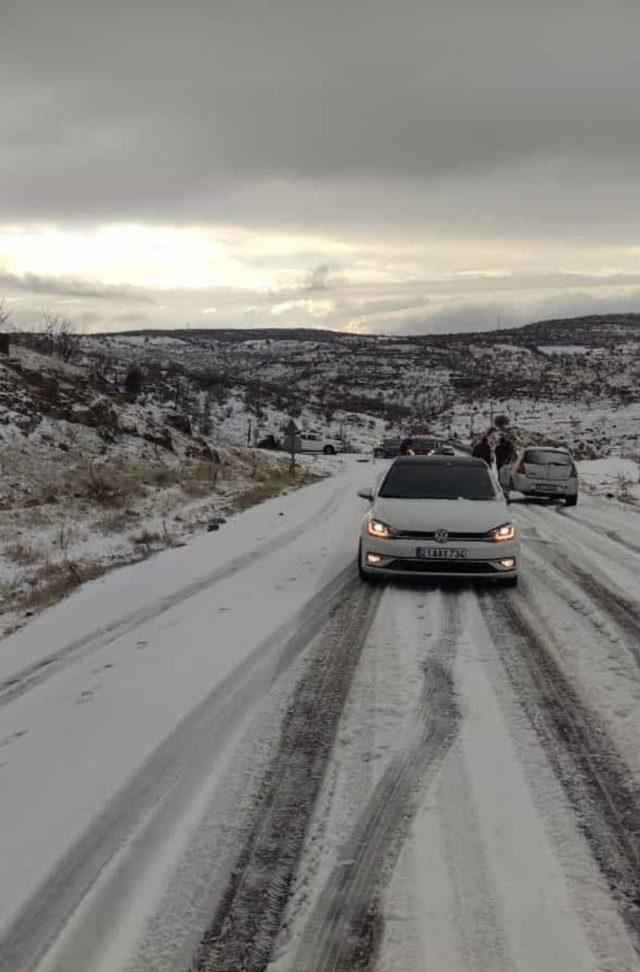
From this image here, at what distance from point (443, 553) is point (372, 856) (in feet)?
16.9

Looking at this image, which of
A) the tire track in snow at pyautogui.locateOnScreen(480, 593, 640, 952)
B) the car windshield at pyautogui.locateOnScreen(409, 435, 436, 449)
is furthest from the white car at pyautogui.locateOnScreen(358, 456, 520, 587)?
the car windshield at pyautogui.locateOnScreen(409, 435, 436, 449)

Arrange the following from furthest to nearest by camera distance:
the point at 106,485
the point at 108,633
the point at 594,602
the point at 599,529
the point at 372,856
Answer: the point at 106,485
the point at 599,529
the point at 594,602
the point at 108,633
the point at 372,856

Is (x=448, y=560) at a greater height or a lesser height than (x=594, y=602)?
greater

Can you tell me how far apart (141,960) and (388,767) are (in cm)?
168

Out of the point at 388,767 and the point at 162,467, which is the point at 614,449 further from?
the point at 388,767

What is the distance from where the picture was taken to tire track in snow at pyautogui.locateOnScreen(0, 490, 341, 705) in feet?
17.6

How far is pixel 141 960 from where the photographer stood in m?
2.38

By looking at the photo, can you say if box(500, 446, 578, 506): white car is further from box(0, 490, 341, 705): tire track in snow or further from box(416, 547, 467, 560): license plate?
box(416, 547, 467, 560): license plate

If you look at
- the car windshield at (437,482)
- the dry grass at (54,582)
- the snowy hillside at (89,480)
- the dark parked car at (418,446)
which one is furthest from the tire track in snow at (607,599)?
the dark parked car at (418,446)

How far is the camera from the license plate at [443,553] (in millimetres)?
7965

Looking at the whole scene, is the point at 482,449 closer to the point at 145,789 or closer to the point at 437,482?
the point at 437,482

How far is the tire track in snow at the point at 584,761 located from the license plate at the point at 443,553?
168cm

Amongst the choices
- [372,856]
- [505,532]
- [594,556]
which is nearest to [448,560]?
[505,532]

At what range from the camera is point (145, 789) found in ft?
11.6
